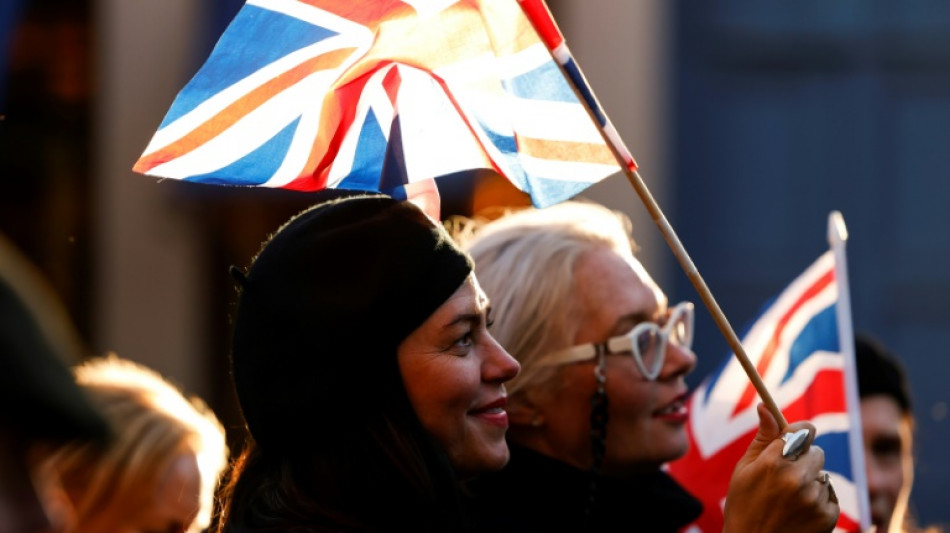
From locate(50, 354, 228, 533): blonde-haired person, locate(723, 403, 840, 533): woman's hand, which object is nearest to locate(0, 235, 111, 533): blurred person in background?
locate(723, 403, 840, 533): woman's hand

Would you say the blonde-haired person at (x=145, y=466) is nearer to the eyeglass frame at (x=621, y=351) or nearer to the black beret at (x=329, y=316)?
the black beret at (x=329, y=316)

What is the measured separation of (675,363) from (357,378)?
1.16m

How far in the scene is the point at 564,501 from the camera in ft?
10.6

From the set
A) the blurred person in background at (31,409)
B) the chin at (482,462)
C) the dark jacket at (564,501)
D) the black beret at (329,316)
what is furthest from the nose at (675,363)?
the blurred person in background at (31,409)

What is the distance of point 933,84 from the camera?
9000 millimetres

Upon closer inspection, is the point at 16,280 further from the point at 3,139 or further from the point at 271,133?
the point at 3,139

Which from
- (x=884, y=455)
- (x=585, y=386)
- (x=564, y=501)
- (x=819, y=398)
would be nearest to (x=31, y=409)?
(x=564, y=501)

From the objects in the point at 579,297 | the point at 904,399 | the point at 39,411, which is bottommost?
the point at 904,399

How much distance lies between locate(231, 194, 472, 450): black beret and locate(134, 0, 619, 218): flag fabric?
0.20 meters

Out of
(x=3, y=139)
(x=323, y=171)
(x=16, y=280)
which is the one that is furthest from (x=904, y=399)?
(x=3, y=139)

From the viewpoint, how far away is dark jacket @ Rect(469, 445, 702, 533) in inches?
125

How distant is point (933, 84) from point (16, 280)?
27.1 ft

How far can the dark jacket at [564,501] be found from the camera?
3.17 metres

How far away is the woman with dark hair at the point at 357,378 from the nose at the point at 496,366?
22 millimetres
